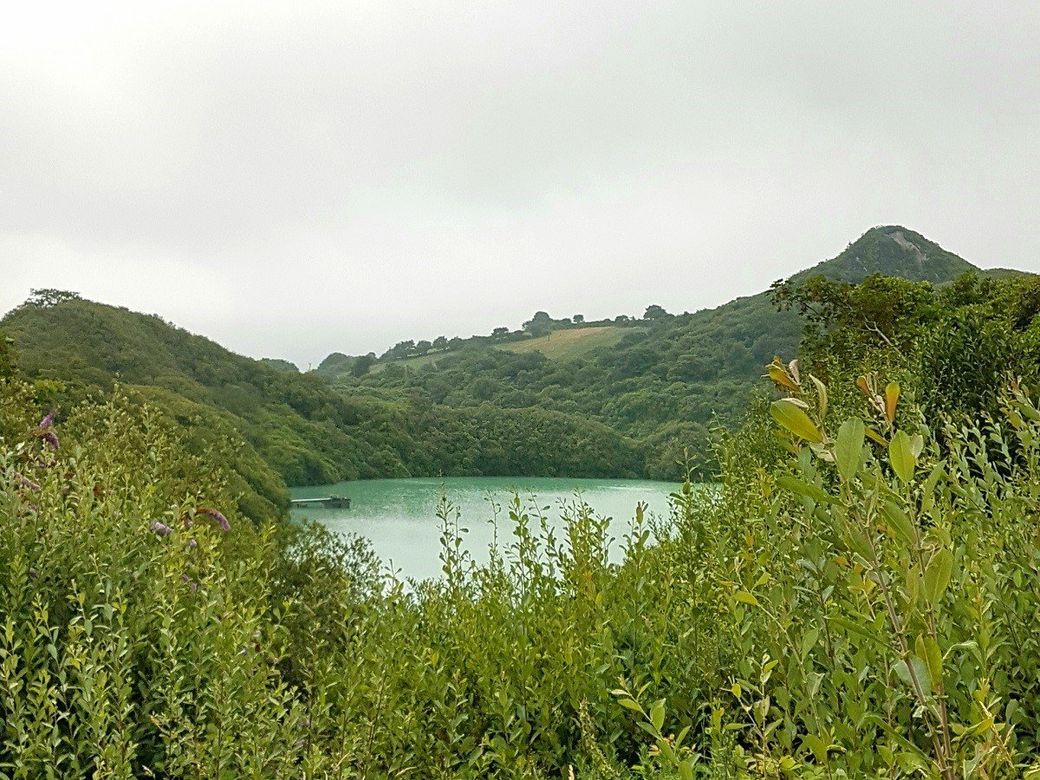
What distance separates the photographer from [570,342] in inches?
3730

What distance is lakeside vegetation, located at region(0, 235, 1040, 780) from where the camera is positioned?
101 cm

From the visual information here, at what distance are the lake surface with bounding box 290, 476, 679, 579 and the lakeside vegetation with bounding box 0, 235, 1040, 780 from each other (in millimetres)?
8662

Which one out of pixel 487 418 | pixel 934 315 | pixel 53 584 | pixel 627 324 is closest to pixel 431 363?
pixel 627 324


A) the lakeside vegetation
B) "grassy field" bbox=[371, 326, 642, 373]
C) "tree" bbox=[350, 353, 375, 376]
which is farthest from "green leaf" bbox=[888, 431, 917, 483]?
"tree" bbox=[350, 353, 375, 376]

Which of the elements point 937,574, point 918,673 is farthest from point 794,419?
point 918,673

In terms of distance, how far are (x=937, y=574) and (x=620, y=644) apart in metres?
2.36

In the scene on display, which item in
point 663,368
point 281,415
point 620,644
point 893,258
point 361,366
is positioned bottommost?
point 620,644

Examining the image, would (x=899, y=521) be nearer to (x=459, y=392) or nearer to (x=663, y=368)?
(x=663, y=368)

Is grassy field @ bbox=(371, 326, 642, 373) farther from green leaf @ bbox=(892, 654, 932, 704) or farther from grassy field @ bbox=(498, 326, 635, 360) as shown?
green leaf @ bbox=(892, 654, 932, 704)

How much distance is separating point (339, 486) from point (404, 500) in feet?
20.3

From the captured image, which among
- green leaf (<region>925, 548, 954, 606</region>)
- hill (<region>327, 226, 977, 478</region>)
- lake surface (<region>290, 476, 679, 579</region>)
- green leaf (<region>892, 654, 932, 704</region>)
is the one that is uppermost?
hill (<region>327, 226, 977, 478</region>)

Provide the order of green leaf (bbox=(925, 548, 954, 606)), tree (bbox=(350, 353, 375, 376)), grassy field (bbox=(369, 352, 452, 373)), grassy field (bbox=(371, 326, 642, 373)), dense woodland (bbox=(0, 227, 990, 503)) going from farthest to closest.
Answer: grassy field (bbox=(369, 352, 452, 373)) → grassy field (bbox=(371, 326, 642, 373)) → tree (bbox=(350, 353, 375, 376)) → dense woodland (bbox=(0, 227, 990, 503)) → green leaf (bbox=(925, 548, 954, 606))

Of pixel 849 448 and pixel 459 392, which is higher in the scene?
pixel 459 392

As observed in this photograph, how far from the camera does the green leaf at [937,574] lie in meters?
0.78
